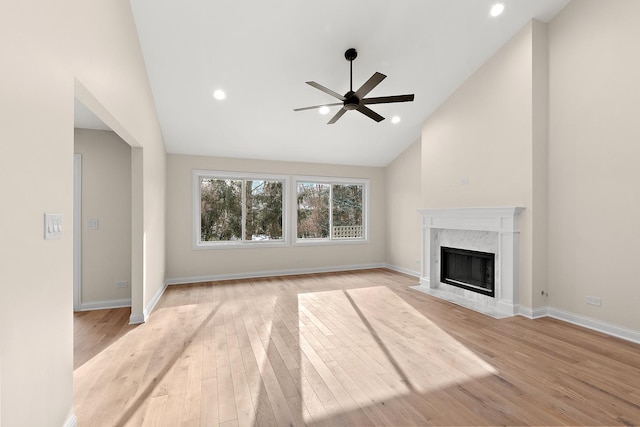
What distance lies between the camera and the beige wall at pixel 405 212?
6.32m

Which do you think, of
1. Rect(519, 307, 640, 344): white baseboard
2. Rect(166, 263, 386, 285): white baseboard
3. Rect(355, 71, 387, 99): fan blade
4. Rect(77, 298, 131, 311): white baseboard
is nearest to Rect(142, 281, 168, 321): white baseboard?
Rect(77, 298, 131, 311): white baseboard

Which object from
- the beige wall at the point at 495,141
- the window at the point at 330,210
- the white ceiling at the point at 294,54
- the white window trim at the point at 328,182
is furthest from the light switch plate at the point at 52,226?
the window at the point at 330,210

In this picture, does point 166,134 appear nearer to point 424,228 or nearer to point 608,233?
point 424,228

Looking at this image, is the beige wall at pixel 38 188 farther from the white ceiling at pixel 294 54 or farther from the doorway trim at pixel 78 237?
the doorway trim at pixel 78 237

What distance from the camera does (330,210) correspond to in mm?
7062

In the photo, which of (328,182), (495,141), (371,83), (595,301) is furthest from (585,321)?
(328,182)

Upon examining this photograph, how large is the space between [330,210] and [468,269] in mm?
3254

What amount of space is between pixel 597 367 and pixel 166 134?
614 cm

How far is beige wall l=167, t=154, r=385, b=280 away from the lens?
570 centimetres

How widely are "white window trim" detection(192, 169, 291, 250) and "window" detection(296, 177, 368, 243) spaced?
292 mm

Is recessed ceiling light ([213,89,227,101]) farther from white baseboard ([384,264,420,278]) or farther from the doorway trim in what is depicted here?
white baseboard ([384,264,420,278])

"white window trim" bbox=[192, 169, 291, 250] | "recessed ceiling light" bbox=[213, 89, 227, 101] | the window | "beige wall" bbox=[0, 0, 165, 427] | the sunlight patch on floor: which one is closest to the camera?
"beige wall" bbox=[0, 0, 165, 427]

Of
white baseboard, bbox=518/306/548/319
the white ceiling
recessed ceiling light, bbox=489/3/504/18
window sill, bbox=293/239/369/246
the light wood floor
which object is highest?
recessed ceiling light, bbox=489/3/504/18

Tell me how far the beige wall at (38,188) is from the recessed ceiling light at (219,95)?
7.11 ft
